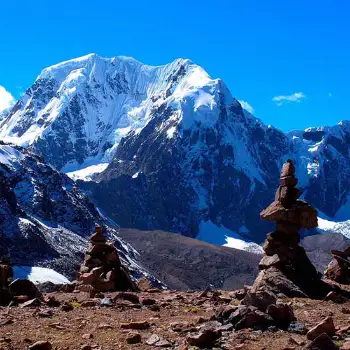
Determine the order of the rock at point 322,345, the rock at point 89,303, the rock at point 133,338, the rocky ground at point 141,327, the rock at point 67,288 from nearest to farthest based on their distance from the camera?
the rock at point 322,345 < the rocky ground at point 141,327 < the rock at point 133,338 < the rock at point 89,303 < the rock at point 67,288

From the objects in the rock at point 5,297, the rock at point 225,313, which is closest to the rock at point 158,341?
the rock at point 225,313

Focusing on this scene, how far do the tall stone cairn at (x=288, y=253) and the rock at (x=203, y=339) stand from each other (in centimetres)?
994

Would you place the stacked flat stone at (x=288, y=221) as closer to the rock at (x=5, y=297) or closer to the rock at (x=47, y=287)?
the rock at (x=47, y=287)

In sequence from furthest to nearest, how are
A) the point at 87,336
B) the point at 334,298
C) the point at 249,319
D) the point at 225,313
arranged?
the point at 334,298
the point at 225,313
the point at 249,319
the point at 87,336

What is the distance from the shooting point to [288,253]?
25.7 meters

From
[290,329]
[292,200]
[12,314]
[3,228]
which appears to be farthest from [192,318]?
[3,228]

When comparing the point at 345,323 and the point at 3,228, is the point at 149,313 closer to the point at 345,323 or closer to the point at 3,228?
the point at 345,323

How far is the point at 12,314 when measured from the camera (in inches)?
688

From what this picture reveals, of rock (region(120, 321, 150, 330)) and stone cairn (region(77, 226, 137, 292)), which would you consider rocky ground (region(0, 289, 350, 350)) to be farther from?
stone cairn (region(77, 226, 137, 292))

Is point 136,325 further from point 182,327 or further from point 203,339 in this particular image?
point 203,339

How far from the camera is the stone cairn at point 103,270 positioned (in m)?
28.3

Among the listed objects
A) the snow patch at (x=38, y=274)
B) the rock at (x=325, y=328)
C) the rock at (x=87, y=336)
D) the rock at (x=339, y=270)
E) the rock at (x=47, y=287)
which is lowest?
the rock at (x=87, y=336)

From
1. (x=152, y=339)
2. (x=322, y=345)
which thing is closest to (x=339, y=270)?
(x=152, y=339)

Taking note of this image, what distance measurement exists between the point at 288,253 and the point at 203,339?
13.4 metres
